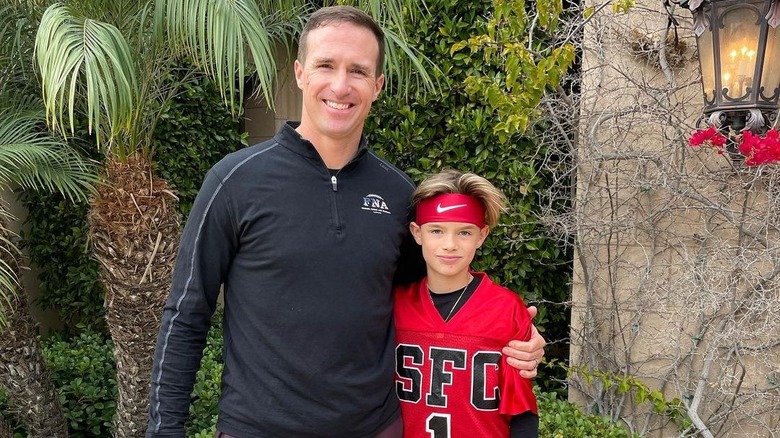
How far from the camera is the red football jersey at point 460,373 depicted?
6.84ft

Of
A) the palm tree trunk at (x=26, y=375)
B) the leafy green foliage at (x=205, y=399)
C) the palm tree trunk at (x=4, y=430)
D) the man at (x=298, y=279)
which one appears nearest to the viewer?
the man at (x=298, y=279)

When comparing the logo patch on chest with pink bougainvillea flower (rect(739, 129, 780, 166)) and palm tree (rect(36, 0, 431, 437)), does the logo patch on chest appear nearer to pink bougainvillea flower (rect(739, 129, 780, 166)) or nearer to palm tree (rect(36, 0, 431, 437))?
palm tree (rect(36, 0, 431, 437))

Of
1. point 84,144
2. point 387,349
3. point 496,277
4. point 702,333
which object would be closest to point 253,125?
point 84,144

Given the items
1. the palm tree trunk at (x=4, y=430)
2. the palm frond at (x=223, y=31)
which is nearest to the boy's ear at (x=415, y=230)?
the palm frond at (x=223, y=31)

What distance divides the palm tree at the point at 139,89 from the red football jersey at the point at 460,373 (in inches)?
54.5

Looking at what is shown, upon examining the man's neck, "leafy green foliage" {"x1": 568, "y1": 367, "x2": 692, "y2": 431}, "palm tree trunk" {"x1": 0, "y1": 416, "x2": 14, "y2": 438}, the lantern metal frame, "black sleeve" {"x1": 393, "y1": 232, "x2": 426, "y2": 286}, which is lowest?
"palm tree trunk" {"x1": 0, "y1": 416, "x2": 14, "y2": 438}

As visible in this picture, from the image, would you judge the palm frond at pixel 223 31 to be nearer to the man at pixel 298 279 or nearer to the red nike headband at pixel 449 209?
the man at pixel 298 279

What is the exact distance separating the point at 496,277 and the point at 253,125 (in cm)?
341

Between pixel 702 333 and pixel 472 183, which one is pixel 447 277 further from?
pixel 702 333

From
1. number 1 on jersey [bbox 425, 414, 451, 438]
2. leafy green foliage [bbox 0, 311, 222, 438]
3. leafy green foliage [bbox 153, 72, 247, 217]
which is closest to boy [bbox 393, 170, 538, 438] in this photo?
number 1 on jersey [bbox 425, 414, 451, 438]

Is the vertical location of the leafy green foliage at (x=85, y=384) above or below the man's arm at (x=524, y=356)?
below

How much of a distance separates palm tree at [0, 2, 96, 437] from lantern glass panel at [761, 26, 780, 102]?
356 cm

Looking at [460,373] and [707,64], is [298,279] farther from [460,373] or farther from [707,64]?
[707,64]

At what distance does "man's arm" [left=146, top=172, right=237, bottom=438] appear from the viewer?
6.06 feet
